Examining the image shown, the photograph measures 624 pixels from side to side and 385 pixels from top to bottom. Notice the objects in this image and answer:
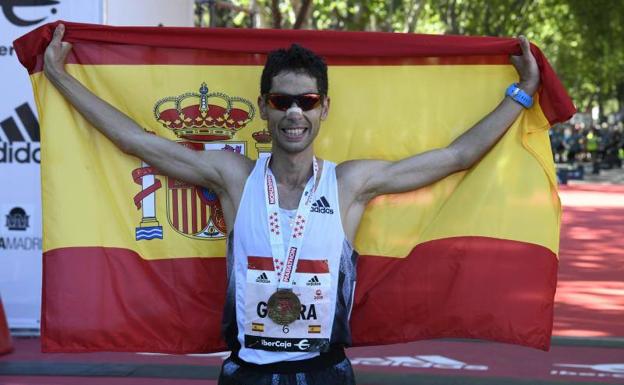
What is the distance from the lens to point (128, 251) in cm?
500

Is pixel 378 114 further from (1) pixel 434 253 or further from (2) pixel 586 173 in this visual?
(2) pixel 586 173

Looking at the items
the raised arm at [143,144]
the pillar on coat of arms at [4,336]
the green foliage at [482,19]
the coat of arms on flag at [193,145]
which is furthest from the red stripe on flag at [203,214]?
the green foliage at [482,19]

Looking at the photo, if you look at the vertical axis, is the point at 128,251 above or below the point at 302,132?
below

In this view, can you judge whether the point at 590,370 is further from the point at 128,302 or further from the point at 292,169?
the point at 292,169

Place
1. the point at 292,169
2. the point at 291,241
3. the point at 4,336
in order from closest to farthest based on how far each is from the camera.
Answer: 1. the point at 291,241
2. the point at 292,169
3. the point at 4,336

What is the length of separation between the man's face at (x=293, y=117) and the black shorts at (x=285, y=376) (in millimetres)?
832

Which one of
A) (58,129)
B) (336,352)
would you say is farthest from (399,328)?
(58,129)

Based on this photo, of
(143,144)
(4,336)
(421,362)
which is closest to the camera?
(143,144)

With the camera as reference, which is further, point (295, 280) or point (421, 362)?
point (421, 362)

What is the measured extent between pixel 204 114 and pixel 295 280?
A: 44.4 inches

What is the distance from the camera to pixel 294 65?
4.28 metres

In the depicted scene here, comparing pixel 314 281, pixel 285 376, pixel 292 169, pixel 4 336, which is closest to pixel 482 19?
pixel 4 336

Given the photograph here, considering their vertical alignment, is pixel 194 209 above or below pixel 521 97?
below

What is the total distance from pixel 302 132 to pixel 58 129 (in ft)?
4.08
